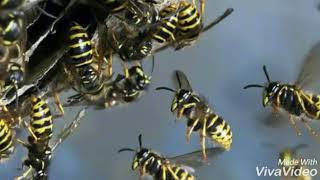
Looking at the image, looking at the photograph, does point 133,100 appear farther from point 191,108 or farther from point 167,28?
point 167,28

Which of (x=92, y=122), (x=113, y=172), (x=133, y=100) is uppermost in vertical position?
(x=133, y=100)

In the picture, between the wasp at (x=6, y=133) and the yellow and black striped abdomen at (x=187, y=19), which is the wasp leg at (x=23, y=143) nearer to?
the wasp at (x=6, y=133)

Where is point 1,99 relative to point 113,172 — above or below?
above

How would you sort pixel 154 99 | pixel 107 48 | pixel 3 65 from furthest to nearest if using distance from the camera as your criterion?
pixel 154 99 < pixel 107 48 < pixel 3 65

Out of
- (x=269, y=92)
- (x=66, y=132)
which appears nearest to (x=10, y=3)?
(x=66, y=132)

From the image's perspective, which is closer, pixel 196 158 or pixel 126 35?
pixel 126 35

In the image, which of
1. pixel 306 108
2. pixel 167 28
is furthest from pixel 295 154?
pixel 167 28

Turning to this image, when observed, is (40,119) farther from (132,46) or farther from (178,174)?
(178,174)

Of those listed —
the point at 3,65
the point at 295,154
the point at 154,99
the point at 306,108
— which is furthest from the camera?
the point at 154,99
